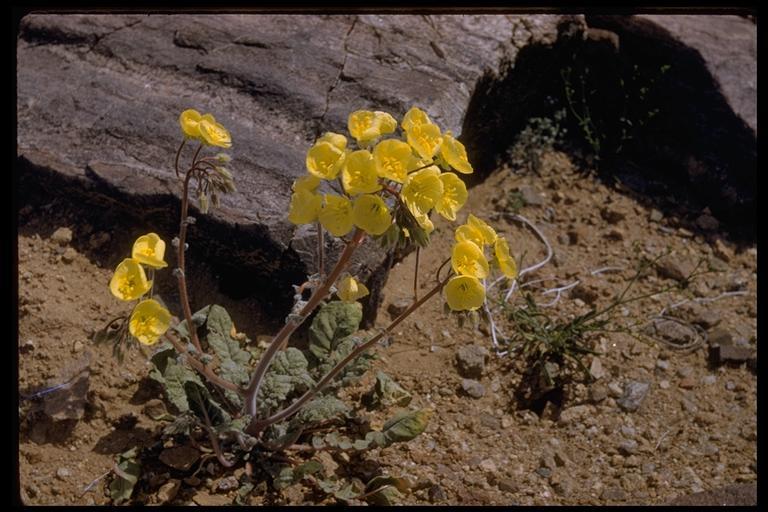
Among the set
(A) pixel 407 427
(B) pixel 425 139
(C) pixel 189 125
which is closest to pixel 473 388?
(A) pixel 407 427

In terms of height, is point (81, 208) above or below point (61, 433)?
above

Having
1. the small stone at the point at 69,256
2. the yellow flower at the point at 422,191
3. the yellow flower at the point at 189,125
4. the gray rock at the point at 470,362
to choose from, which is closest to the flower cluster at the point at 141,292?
the yellow flower at the point at 189,125

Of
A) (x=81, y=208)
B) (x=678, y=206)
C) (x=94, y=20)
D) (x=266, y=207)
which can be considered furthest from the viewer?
(x=678, y=206)

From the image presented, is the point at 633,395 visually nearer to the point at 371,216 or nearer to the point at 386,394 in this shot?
the point at 386,394

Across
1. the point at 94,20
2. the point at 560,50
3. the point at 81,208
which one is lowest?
the point at 81,208

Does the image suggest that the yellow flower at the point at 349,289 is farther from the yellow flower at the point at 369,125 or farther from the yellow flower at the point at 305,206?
the yellow flower at the point at 369,125

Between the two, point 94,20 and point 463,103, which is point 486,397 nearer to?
point 463,103
